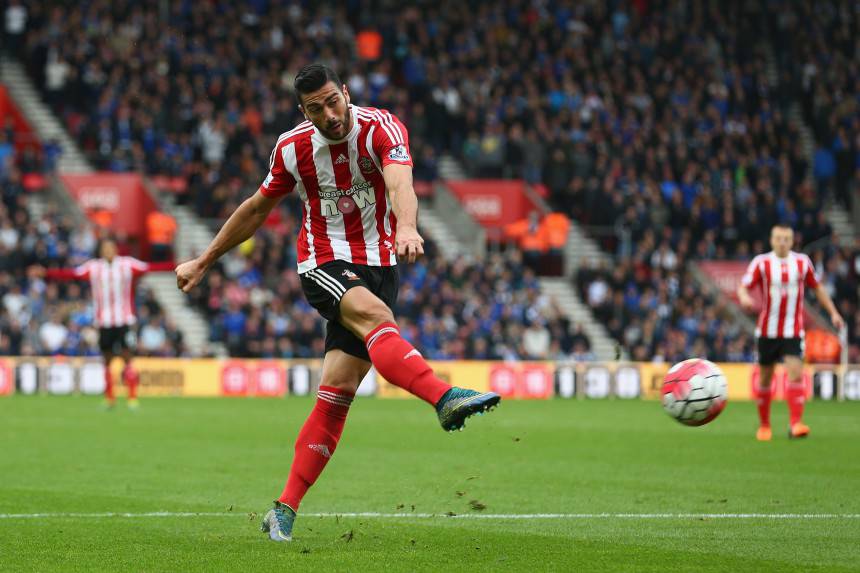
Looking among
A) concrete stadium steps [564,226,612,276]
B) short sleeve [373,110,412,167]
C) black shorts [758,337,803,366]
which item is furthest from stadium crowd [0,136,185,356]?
short sleeve [373,110,412,167]

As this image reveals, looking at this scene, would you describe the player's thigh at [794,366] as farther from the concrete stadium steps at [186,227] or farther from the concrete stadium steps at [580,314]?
the concrete stadium steps at [186,227]

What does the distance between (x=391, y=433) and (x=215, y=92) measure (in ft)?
55.4

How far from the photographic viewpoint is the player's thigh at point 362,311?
6.93 m

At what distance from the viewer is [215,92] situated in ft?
104

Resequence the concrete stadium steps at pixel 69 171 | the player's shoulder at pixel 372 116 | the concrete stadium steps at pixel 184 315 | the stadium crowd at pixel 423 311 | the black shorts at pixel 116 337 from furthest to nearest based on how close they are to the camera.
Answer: the concrete stadium steps at pixel 69 171 < the concrete stadium steps at pixel 184 315 < the stadium crowd at pixel 423 311 < the black shorts at pixel 116 337 < the player's shoulder at pixel 372 116

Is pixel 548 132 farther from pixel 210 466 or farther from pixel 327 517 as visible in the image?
pixel 327 517

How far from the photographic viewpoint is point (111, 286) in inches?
795

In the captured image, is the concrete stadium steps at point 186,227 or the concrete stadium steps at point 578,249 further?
the concrete stadium steps at point 578,249

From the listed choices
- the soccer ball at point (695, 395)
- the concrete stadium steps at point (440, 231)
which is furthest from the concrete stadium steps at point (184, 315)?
the soccer ball at point (695, 395)

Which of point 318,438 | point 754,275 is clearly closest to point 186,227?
point 754,275

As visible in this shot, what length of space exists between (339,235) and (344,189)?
241 mm

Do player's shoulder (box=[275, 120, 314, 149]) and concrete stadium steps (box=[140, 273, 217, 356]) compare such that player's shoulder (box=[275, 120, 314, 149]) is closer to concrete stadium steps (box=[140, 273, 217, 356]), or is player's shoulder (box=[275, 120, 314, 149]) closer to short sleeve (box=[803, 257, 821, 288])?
short sleeve (box=[803, 257, 821, 288])

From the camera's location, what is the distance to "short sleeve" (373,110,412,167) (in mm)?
7051

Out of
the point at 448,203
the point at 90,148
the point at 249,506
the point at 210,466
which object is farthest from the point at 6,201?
the point at 249,506
